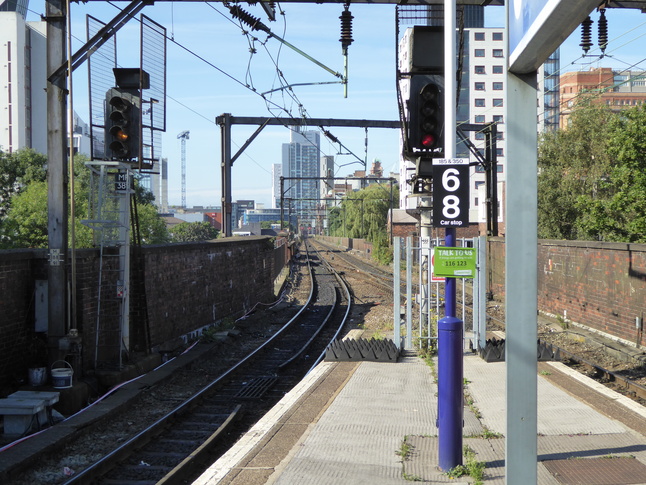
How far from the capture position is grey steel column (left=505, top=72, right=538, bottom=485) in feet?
13.3

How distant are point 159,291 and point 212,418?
5.62 meters

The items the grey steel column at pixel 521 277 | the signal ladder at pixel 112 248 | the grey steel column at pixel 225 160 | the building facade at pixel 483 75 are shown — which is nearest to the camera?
the grey steel column at pixel 521 277

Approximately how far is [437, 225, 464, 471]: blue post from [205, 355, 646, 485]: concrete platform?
8.9 inches

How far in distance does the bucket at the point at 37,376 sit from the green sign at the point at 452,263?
6.91m

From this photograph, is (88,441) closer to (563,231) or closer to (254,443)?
(254,443)

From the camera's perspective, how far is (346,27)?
12.2 metres

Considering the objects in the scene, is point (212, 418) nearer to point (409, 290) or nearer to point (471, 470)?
point (409, 290)

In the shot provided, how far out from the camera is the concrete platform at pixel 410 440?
5.87 metres

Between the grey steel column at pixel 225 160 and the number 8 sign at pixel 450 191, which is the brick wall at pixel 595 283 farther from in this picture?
the grey steel column at pixel 225 160

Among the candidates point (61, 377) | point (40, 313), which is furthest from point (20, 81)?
point (61, 377)

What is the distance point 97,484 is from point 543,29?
20.6ft

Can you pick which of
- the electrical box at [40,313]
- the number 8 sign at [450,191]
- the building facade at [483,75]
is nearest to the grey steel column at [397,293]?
the number 8 sign at [450,191]

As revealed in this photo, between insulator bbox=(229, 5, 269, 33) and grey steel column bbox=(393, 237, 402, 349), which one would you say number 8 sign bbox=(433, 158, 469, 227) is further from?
insulator bbox=(229, 5, 269, 33)

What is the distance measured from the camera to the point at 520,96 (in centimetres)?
407
